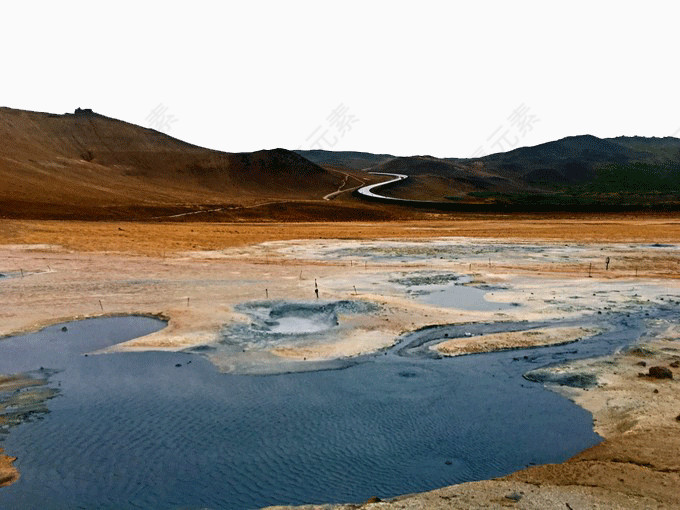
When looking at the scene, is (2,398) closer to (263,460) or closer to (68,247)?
(263,460)

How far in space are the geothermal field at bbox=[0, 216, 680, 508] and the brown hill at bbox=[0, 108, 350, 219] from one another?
42.4m

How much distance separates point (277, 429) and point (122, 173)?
3793 inches

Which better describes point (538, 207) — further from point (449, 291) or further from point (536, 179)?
point (536, 179)

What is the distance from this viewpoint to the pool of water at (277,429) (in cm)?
805

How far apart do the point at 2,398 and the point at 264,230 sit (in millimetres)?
35931

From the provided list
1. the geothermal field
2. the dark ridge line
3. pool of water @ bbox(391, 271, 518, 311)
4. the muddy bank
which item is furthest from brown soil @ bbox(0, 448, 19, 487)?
the dark ridge line

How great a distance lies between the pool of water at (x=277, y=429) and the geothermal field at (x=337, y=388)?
4 cm

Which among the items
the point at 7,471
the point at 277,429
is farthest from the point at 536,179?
the point at 7,471

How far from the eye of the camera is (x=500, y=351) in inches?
552

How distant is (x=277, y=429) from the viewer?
9.88 meters

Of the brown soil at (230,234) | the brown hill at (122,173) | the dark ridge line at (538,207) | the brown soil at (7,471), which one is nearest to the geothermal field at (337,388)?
the brown soil at (7,471)

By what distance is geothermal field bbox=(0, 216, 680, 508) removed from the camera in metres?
8.02

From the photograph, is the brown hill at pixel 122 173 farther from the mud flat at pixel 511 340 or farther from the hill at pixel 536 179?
the mud flat at pixel 511 340

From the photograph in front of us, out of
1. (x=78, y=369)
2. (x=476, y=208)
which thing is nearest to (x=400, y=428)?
(x=78, y=369)
